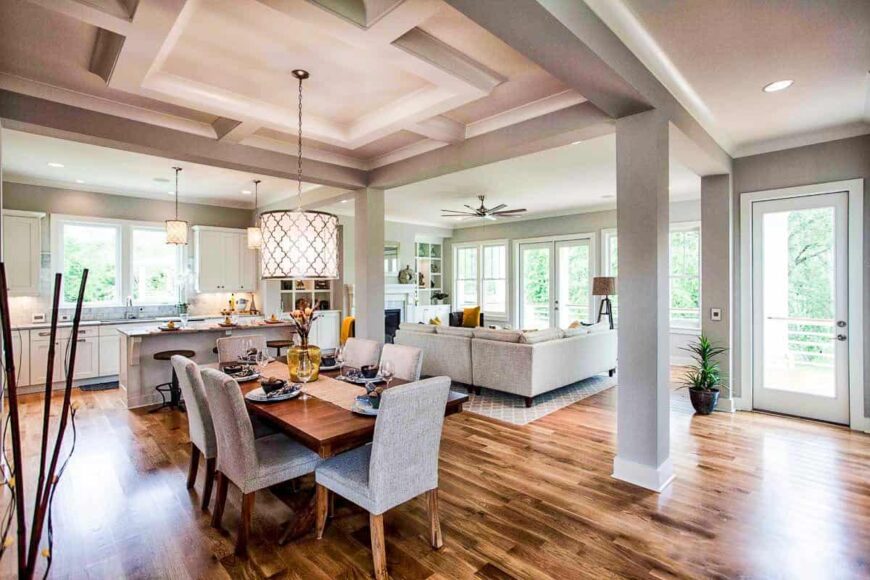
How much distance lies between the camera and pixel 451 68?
273cm

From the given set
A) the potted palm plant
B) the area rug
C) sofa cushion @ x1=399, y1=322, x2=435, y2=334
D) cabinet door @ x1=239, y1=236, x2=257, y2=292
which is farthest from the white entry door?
cabinet door @ x1=239, y1=236, x2=257, y2=292

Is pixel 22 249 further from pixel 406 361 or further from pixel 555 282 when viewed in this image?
pixel 555 282

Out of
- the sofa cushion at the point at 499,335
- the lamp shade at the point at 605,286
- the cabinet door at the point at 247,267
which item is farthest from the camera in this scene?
the cabinet door at the point at 247,267

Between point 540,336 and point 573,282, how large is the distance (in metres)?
3.93

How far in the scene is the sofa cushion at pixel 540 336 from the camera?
4867mm

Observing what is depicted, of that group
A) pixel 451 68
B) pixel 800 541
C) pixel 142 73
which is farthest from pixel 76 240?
pixel 800 541

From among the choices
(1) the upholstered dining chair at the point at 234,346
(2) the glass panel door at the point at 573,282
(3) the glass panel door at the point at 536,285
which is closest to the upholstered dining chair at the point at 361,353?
(1) the upholstered dining chair at the point at 234,346

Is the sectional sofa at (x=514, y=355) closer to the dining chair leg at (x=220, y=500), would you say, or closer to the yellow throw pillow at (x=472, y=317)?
the yellow throw pillow at (x=472, y=317)

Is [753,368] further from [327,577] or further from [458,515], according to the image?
[327,577]

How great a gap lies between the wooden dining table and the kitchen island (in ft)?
10.3

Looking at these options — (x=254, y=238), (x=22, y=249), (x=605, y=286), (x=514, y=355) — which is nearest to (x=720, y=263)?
(x=605, y=286)

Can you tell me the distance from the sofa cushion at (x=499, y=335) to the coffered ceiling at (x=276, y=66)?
214cm

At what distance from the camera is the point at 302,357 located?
2984mm

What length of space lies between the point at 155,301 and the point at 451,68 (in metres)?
6.09
